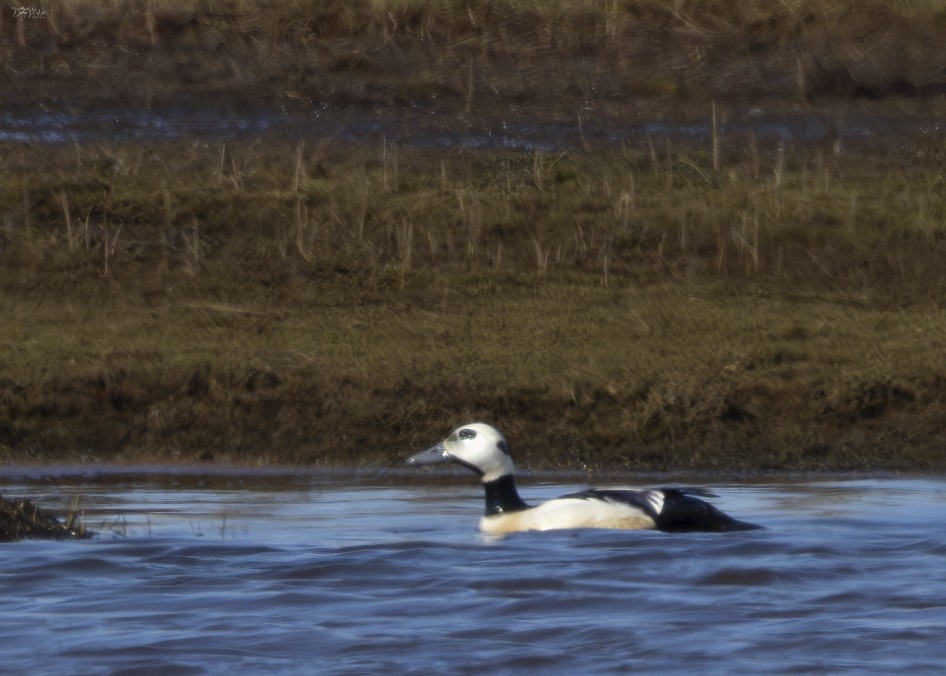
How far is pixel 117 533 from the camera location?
362 inches

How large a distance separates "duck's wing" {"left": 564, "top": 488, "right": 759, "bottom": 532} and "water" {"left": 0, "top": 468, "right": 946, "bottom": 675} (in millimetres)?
85

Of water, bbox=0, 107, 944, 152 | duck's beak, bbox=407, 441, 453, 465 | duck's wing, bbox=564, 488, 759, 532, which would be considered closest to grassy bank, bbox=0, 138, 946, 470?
water, bbox=0, 107, 944, 152

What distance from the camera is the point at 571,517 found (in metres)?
9.30

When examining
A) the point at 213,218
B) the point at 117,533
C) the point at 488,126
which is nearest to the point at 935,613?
the point at 117,533

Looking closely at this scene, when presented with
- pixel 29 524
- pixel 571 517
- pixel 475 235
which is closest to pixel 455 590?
pixel 571 517

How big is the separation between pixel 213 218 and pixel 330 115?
3457 mm

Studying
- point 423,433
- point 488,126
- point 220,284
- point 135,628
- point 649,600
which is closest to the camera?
point 135,628

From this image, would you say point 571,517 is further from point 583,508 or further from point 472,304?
point 472,304

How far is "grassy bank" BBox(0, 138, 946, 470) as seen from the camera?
39.5 feet

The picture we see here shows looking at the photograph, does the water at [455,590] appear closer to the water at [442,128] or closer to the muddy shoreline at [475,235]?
the muddy shoreline at [475,235]

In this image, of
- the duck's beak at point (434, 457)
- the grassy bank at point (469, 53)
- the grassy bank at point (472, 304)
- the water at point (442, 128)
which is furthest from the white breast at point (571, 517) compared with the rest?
the grassy bank at point (469, 53)

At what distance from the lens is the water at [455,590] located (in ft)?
22.6

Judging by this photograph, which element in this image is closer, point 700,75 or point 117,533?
point 117,533

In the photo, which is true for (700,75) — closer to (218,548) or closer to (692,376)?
(692,376)
